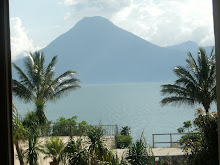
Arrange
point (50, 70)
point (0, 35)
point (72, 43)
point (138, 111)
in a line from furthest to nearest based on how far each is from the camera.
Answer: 1. point (72, 43)
2. point (138, 111)
3. point (50, 70)
4. point (0, 35)

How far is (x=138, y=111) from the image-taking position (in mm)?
43531

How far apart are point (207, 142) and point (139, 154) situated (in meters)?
0.87

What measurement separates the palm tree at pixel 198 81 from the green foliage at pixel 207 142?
5065 millimetres

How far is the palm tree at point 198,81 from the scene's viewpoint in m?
8.31

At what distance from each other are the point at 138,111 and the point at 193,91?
116 feet

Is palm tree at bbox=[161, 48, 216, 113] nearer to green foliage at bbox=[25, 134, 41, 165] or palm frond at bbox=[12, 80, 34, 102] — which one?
palm frond at bbox=[12, 80, 34, 102]

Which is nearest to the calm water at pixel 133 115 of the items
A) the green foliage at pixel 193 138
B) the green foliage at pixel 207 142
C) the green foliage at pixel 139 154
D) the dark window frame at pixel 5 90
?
the green foliage at pixel 193 138

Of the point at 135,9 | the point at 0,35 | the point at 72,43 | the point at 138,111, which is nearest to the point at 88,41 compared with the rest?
the point at 72,43

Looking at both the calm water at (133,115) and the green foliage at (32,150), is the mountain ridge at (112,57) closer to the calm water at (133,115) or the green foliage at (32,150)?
the calm water at (133,115)

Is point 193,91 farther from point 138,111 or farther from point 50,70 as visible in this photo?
point 138,111

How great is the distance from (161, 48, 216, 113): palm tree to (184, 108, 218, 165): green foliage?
507 centimetres

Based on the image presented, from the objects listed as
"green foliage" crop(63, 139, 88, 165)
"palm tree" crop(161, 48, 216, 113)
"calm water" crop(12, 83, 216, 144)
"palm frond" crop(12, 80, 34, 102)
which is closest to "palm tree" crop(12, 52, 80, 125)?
"palm frond" crop(12, 80, 34, 102)

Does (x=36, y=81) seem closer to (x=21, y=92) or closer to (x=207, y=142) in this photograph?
(x=21, y=92)

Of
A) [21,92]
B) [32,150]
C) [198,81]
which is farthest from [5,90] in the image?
[21,92]
